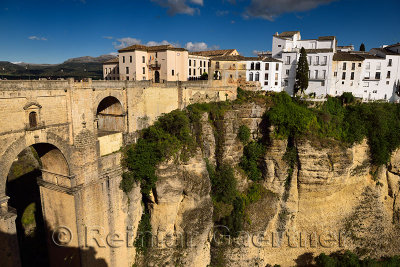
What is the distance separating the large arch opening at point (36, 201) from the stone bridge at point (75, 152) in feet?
0.25

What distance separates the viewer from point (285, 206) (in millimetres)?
22875

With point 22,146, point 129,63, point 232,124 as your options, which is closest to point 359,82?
point 232,124

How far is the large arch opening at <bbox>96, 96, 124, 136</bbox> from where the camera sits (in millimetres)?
17750

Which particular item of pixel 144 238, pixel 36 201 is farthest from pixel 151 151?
pixel 36 201

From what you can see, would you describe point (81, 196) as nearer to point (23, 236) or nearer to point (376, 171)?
point (23, 236)

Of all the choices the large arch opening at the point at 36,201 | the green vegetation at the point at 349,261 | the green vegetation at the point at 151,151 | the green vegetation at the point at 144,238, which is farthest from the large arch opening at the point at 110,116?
the green vegetation at the point at 349,261

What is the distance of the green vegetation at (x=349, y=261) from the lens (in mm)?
22750

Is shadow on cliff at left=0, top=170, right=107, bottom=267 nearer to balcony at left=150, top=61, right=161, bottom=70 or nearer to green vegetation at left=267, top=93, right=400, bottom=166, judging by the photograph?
balcony at left=150, top=61, right=161, bottom=70

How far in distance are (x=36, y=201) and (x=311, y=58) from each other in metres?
28.7

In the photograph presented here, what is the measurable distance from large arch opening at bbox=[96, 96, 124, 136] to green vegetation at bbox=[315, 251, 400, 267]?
1884 centimetres

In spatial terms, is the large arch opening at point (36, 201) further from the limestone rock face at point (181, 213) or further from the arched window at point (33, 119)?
the limestone rock face at point (181, 213)

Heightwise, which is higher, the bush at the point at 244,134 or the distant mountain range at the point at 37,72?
the distant mountain range at the point at 37,72

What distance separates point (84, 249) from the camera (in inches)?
618

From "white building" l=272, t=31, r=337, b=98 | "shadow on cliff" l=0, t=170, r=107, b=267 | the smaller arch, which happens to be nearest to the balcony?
"white building" l=272, t=31, r=337, b=98
